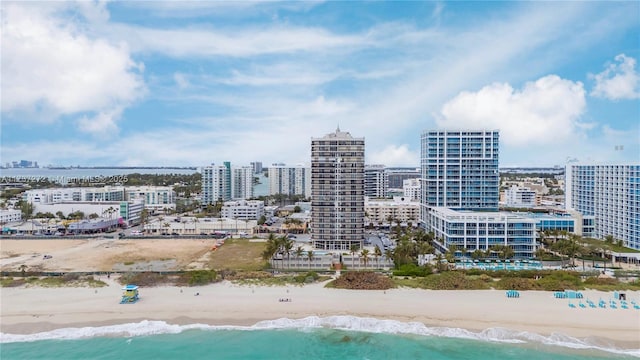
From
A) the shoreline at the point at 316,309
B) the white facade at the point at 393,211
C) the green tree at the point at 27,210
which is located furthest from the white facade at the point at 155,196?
the shoreline at the point at 316,309

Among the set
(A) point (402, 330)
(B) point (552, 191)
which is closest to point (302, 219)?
(A) point (402, 330)

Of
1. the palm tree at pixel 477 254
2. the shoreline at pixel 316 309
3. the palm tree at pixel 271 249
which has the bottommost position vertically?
the shoreline at pixel 316 309

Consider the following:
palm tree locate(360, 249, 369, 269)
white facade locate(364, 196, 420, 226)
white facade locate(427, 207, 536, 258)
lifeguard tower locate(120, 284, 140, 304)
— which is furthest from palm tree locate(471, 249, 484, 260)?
Result: lifeguard tower locate(120, 284, 140, 304)

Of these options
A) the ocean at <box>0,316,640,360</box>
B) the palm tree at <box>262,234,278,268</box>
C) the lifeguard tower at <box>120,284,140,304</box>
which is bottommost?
the ocean at <box>0,316,640,360</box>

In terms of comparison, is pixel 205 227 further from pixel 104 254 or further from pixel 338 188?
pixel 338 188

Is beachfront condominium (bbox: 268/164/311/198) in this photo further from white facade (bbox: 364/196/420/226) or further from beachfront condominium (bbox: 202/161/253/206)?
white facade (bbox: 364/196/420/226)

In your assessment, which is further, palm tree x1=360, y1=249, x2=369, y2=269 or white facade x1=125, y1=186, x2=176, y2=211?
white facade x1=125, y1=186, x2=176, y2=211

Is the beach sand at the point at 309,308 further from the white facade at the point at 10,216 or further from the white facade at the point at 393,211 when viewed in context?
the white facade at the point at 10,216

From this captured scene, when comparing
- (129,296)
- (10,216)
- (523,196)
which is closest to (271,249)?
(129,296)
